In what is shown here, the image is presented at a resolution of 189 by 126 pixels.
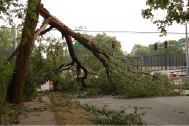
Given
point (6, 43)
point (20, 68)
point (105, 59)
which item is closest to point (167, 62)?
point (105, 59)

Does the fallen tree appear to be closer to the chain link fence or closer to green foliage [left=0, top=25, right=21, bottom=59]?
green foliage [left=0, top=25, right=21, bottom=59]

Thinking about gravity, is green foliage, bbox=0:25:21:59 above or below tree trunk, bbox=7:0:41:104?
above

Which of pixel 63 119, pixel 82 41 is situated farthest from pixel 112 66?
pixel 63 119

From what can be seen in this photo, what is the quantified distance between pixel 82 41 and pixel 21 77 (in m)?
4.06

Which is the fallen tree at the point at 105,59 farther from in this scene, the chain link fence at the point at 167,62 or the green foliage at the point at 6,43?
the chain link fence at the point at 167,62

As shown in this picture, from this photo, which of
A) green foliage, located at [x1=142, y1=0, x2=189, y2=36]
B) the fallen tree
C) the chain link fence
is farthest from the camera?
the chain link fence

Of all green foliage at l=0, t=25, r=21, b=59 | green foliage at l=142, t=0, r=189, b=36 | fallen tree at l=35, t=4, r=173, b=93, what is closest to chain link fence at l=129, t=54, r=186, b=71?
green foliage at l=0, t=25, r=21, b=59

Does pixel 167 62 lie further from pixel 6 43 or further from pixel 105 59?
pixel 6 43

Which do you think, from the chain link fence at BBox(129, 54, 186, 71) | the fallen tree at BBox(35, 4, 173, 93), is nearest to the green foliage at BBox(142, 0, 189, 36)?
the fallen tree at BBox(35, 4, 173, 93)

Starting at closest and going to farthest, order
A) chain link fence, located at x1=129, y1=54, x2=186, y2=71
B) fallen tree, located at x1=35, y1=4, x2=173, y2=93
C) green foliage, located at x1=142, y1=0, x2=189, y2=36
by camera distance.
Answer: green foliage, located at x1=142, y1=0, x2=189, y2=36
fallen tree, located at x1=35, y1=4, x2=173, y2=93
chain link fence, located at x1=129, y1=54, x2=186, y2=71

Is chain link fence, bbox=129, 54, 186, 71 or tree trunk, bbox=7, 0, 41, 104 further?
chain link fence, bbox=129, 54, 186, 71

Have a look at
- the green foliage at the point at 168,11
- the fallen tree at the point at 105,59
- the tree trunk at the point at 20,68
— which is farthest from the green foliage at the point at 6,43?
the green foliage at the point at 168,11

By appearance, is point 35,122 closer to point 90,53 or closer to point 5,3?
point 5,3

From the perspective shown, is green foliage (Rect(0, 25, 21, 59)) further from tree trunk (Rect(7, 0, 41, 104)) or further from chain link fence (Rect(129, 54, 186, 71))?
chain link fence (Rect(129, 54, 186, 71))
